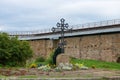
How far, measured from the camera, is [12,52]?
30625mm

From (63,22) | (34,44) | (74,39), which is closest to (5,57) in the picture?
(63,22)

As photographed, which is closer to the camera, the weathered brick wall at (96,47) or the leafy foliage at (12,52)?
the leafy foliage at (12,52)

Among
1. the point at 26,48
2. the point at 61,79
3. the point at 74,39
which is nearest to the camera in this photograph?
the point at 61,79

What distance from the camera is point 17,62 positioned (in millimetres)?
31375

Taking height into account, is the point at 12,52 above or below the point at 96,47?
above

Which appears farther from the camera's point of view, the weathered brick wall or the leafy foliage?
the weathered brick wall

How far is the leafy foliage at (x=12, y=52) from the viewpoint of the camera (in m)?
30.0

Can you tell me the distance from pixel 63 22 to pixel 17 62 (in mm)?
Result: 5728

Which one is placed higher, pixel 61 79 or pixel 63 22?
pixel 63 22

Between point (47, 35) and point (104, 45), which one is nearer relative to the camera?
point (104, 45)

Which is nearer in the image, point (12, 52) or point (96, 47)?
point (12, 52)

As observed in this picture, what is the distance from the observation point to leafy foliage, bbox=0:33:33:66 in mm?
30047

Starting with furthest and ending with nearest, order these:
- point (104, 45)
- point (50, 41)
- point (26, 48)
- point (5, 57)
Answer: point (50, 41) < point (104, 45) < point (26, 48) < point (5, 57)

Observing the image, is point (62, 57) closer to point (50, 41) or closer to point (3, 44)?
point (3, 44)
